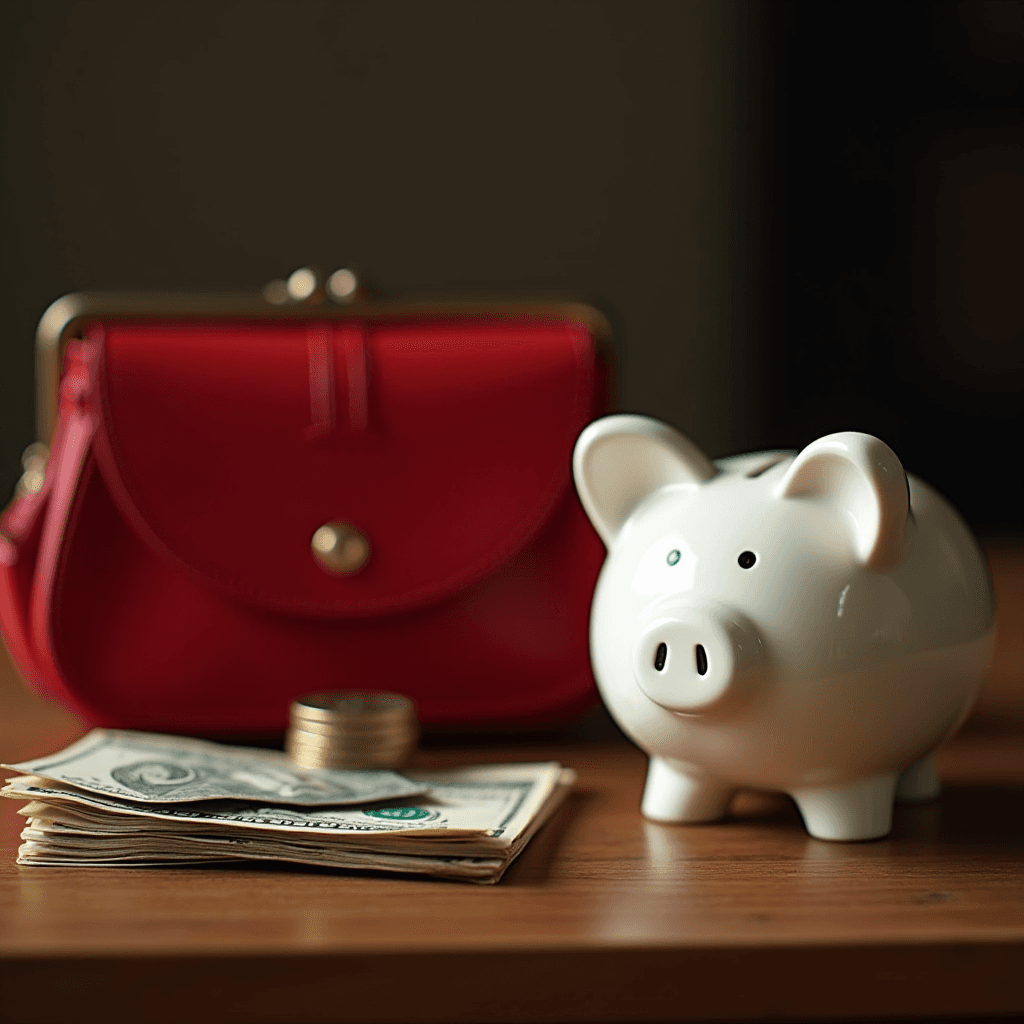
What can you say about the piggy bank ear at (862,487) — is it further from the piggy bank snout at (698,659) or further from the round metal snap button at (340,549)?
the round metal snap button at (340,549)

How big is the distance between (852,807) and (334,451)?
13.6 inches

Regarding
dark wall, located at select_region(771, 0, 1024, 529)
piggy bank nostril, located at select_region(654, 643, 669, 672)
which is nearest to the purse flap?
piggy bank nostril, located at select_region(654, 643, 669, 672)

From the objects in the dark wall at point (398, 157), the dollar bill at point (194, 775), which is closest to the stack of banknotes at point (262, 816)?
the dollar bill at point (194, 775)

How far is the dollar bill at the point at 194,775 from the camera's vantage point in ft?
1.69

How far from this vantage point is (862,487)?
48 cm

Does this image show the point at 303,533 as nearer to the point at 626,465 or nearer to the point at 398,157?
the point at 626,465

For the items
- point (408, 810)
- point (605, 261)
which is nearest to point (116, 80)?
point (605, 261)

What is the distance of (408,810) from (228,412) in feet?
0.92

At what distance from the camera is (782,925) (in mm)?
414

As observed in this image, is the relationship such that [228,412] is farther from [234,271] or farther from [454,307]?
[234,271]

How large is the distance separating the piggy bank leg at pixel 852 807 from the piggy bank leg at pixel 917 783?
61 mm

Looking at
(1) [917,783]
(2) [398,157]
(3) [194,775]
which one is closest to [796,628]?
(1) [917,783]

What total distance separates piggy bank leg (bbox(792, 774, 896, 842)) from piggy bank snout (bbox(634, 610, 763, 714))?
75mm

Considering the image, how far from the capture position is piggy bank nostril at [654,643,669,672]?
485 mm
